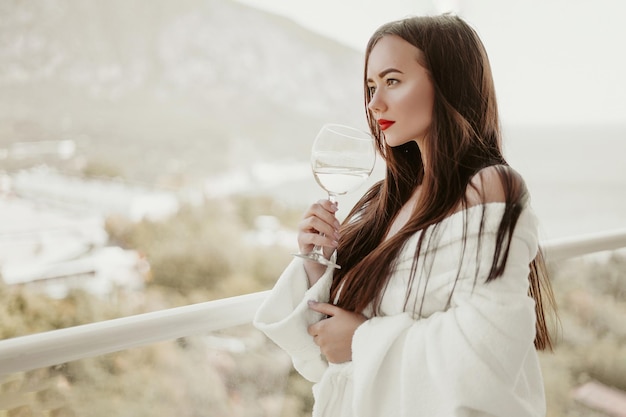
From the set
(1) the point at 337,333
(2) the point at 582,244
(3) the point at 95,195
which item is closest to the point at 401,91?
(1) the point at 337,333

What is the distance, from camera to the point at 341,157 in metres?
1.25

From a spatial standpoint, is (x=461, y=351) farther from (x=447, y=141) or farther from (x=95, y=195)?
(x=95, y=195)

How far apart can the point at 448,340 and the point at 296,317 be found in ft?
1.22

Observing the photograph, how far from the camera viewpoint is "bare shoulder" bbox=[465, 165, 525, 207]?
1.22 meters

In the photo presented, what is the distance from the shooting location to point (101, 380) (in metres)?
1.16

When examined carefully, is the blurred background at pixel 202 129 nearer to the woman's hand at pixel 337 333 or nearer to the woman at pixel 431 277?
the woman at pixel 431 277

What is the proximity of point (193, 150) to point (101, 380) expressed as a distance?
169 inches

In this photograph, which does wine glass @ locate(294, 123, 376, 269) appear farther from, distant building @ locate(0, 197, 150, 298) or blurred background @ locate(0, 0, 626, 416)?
distant building @ locate(0, 197, 150, 298)

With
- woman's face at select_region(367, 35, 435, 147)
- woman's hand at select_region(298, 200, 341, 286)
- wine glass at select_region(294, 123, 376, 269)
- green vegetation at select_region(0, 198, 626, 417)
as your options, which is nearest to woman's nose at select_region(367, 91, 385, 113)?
woman's face at select_region(367, 35, 435, 147)

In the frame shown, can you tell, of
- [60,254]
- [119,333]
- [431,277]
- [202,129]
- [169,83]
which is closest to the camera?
[119,333]

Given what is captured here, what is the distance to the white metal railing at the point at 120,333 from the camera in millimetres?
976

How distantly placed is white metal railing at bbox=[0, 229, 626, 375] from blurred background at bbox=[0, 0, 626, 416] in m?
2.13

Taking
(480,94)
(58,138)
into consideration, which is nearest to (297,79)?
(58,138)

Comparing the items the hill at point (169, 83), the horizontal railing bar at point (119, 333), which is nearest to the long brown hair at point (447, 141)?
the horizontal railing bar at point (119, 333)
